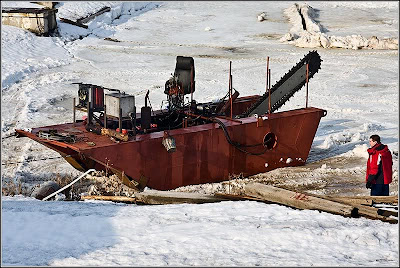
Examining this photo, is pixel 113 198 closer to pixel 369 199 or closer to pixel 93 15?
pixel 369 199

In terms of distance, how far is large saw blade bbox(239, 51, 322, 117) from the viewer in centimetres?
1475

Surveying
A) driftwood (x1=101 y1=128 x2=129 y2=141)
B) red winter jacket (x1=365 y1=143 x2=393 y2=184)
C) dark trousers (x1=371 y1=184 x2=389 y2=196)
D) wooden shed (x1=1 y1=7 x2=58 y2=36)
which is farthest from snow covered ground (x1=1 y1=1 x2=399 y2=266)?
red winter jacket (x1=365 y1=143 x2=393 y2=184)

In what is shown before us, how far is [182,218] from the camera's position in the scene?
918 cm

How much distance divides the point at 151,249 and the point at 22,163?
6823 millimetres

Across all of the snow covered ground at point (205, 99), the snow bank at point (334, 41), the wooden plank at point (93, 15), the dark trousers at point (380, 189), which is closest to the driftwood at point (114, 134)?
the snow covered ground at point (205, 99)

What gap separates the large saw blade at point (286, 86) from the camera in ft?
48.4

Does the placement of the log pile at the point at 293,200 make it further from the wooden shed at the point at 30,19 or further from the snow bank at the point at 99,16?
the snow bank at the point at 99,16

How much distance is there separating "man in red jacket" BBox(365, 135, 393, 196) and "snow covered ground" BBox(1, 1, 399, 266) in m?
1.86

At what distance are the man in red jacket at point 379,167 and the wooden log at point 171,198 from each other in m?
2.27

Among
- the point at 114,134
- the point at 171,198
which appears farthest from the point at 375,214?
the point at 114,134

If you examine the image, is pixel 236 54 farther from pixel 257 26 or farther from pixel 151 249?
pixel 151 249

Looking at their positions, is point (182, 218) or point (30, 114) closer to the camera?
point (182, 218)

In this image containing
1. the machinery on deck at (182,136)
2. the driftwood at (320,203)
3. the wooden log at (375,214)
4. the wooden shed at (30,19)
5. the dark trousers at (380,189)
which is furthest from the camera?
the wooden shed at (30,19)

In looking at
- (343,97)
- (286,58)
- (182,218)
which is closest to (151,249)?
(182,218)
